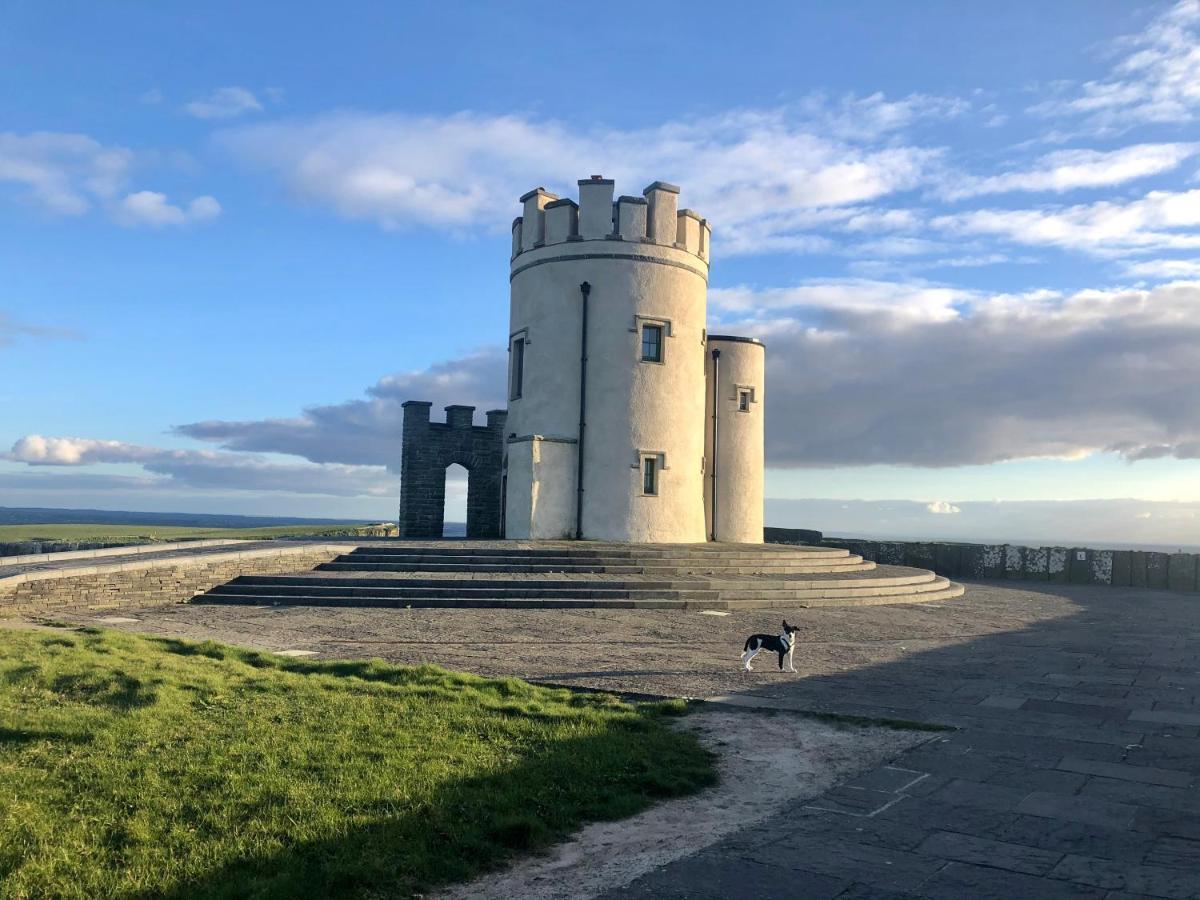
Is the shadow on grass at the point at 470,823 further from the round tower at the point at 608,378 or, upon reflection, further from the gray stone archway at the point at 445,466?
the gray stone archway at the point at 445,466

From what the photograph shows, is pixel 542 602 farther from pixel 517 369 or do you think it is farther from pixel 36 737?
pixel 517 369

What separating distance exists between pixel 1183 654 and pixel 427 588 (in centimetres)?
1273

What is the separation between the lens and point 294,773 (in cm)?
598

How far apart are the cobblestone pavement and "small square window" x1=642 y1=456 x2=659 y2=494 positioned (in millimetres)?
8901

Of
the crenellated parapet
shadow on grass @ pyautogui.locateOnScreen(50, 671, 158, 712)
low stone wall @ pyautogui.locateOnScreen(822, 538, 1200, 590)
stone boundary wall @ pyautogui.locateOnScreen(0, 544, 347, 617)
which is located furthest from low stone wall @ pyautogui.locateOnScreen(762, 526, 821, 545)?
shadow on grass @ pyautogui.locateOnScreen(50, 671, 158, 712)

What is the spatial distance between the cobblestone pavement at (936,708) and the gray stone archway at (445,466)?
1335 centimetres

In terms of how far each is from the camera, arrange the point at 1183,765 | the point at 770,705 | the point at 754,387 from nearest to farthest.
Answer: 1. the point at 1183,765
2. the point at 770,705
3. the point at 754,387

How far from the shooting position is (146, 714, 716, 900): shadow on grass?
175 inches

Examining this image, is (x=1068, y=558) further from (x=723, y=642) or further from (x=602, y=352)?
(x=723, y=642)

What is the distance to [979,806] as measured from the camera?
19.3ft

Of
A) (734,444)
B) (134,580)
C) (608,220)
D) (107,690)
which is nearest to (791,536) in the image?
(734,444)

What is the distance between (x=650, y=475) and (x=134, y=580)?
1407 centimetres

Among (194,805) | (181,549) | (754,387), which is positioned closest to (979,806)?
(194,805)

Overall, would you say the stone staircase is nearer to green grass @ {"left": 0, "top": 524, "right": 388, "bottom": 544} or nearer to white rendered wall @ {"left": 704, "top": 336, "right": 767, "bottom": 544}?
white rendered wall @ {"left": 704, "top": 336, "right": 767, "bottom": 544}
